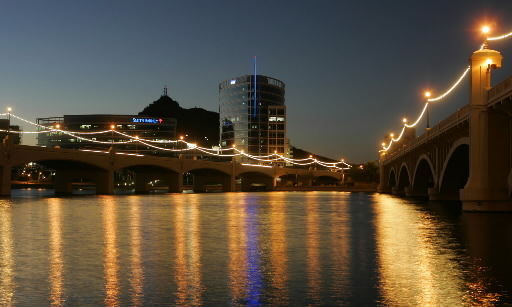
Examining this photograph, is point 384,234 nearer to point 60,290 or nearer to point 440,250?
point 440,250

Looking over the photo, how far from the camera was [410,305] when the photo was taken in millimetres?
11508

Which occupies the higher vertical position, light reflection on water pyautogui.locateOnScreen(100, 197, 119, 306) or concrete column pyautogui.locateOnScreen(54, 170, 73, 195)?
concrete column pyautogui.locateOnScreen(54, 170, 73, 195)

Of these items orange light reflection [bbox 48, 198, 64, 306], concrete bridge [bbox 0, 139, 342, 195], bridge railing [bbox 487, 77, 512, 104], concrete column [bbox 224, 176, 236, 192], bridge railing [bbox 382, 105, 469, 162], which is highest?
bridge railing [bbox 487, 77, 512, 104]

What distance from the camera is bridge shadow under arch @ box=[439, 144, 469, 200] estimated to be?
181ft

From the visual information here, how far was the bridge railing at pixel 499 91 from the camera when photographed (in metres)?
35.9

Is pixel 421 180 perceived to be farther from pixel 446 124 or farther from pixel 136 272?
pixel 136 272

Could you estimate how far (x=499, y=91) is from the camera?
38.5 meters

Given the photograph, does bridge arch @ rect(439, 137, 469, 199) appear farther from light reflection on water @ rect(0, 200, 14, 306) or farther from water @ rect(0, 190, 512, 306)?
light reflection on water @ rect(0, 200, 14, 306)

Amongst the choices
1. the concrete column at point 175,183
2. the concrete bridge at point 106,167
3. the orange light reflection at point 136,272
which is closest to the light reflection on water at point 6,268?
the orange light reflection at point 136,272

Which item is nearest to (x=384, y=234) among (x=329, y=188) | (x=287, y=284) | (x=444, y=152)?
(x=287, y=284)

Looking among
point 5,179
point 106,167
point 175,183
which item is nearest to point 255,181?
point 175,183

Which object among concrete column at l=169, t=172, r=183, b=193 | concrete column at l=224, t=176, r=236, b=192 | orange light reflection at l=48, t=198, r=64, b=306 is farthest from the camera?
concrete column at l=224, t=176, r=236, b=192

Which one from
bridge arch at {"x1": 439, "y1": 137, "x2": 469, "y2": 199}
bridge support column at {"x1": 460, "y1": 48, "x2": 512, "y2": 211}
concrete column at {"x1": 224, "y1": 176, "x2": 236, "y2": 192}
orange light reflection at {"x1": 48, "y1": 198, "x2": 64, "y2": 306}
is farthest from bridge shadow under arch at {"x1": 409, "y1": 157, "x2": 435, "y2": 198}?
concrete column at {"x1": 224, "y1": 176, "x2": 236, "y2": 192}

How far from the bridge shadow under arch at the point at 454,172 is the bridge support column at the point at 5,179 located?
58.5 meters
